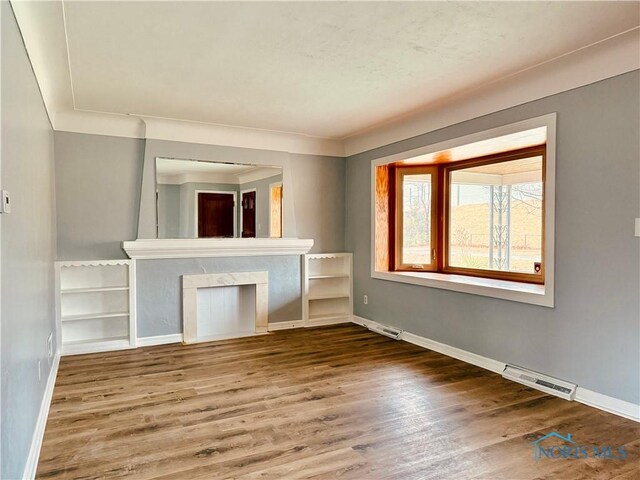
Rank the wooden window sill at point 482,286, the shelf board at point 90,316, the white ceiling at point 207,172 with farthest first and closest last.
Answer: the white ceiling at point 207,172 < the shelf board at point 90,316 < the wooden window sill at point 482,286

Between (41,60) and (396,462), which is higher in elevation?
(41,60)

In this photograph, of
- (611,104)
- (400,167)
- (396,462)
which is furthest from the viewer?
(400,167)

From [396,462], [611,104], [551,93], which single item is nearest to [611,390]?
[396,462]

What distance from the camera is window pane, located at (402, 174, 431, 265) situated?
5.23 meters

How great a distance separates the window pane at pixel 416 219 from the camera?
17.2ft

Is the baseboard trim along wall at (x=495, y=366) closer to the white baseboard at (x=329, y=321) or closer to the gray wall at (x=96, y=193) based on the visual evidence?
the white baseboard at (x=329, y=321)

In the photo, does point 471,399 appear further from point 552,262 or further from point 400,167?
point 400,167

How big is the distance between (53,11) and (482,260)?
4.24m

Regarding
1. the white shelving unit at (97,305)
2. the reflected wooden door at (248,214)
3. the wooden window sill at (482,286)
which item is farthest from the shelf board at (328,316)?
the white shelving unit at (97,305)

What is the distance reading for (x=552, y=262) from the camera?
127 inches

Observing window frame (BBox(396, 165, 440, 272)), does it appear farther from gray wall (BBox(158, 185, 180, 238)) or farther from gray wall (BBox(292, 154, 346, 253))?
gray wall (BBox(158, 185, 180, 238))

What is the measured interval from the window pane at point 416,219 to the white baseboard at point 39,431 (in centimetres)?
381

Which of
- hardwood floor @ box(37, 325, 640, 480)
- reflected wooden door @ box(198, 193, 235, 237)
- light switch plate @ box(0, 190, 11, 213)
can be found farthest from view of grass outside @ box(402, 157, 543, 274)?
light switch plate @ box(0, 190, 11, 213)

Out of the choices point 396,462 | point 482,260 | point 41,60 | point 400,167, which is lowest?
point 396,462
